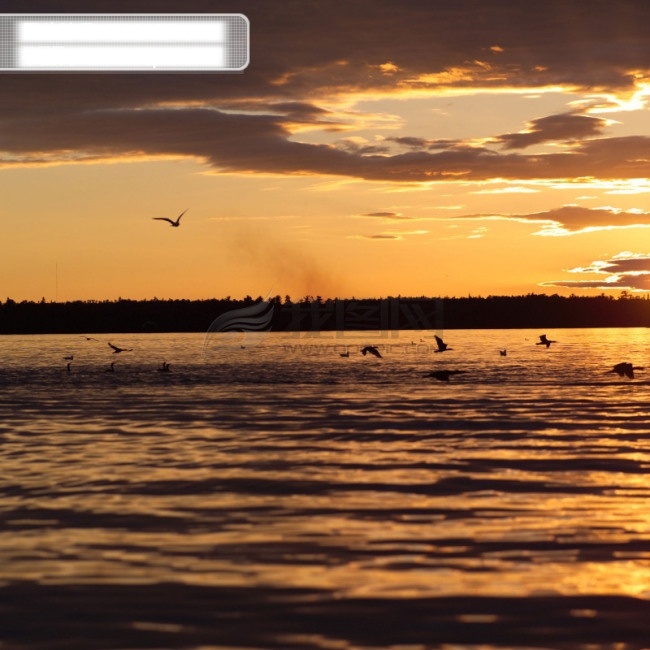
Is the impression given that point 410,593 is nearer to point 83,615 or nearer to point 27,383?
point 83,615

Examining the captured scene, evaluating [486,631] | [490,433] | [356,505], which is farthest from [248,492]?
[490,433]

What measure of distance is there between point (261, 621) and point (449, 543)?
4.08 metres

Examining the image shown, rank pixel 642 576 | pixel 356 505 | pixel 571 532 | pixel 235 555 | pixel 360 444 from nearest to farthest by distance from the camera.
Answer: pixel 642 576
pixel 235 555
pixel 571 532
pixel 356 505
pixel 360 444

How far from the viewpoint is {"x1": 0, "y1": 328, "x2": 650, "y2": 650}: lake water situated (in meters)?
11.1

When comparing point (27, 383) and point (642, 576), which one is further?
point (27, 383)

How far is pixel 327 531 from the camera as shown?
15.5 meters

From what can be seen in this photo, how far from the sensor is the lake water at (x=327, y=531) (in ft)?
36.6

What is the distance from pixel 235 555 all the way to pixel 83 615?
2829 millimetres

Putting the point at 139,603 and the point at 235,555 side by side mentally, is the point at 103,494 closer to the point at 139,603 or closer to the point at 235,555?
the point at 235,555

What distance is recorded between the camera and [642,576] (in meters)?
12.9

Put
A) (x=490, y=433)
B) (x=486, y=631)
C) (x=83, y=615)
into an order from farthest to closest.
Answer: (x=490, y=433) < (x=83, y=615) < (x=486, y=631)

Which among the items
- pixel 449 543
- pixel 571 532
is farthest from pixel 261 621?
pixel 571 532

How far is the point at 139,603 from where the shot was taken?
11.9 metres

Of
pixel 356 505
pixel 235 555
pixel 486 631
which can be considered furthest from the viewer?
pixel 356 505
